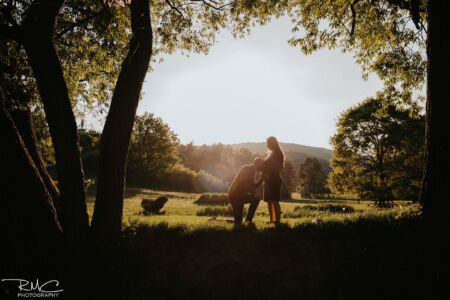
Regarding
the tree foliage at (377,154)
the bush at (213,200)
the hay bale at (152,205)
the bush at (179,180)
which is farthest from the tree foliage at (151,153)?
the hay bale at (152,205)

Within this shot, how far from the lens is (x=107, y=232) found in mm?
6559

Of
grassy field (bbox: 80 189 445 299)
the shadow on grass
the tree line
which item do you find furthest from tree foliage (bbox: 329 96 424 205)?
the shadow on grass

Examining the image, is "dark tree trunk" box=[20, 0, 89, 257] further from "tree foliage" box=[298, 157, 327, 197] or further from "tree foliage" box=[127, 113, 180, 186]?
"tree foliage" box=[298, 157, 327, 197]

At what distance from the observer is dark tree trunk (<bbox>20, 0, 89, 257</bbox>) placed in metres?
5.86

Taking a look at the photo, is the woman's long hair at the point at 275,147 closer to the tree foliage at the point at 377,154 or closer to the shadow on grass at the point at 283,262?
the shadow on grass at the point at 283,262

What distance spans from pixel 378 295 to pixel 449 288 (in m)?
1.35

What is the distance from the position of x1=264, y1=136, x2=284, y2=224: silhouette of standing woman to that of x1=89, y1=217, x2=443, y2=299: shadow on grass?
61.0 inches

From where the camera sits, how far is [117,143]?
6777 mm

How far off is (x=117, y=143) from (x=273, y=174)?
16.2ft

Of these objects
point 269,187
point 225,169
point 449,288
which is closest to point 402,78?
point 269,187

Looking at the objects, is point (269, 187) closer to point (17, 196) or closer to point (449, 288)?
point (449, 288)

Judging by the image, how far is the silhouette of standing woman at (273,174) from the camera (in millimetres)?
9367

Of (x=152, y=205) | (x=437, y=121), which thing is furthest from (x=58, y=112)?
(x=152, y=205)

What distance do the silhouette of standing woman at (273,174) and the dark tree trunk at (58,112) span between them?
5337mm
